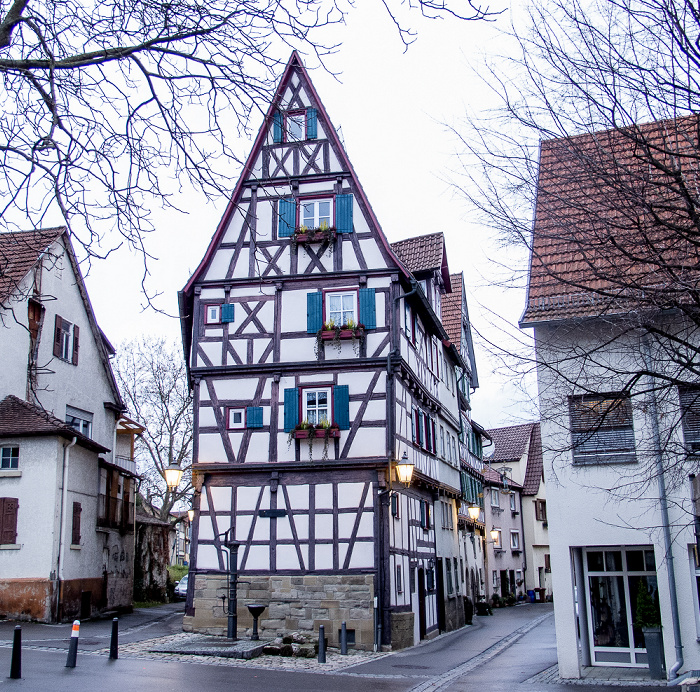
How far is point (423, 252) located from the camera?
29.6 m

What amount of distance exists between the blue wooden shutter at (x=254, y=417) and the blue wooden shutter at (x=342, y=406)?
207 cm

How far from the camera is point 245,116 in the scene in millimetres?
7496

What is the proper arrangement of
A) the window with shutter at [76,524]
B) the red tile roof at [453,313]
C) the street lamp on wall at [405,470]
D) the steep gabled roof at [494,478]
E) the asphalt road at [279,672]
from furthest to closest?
the steep gabled roof at [494,478], the red tile roof at [453,313], the window with shutter at [76,524], the street lamp on wall at [405,470], the asphalt road at [279,672]

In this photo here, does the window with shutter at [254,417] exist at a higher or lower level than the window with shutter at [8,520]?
higher

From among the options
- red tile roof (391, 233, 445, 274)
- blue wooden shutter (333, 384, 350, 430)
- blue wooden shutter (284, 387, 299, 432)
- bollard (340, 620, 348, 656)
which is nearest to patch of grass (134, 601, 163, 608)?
blue wooden shutter (284, 387, 299, 432)

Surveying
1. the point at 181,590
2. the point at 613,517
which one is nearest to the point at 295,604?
the point at 613,517

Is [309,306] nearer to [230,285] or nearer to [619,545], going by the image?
[230,285]

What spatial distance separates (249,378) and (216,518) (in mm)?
3789

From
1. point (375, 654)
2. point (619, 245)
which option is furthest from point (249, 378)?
point (619, 245)

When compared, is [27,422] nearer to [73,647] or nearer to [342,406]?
[342,406]

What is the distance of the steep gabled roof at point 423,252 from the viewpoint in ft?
94.5

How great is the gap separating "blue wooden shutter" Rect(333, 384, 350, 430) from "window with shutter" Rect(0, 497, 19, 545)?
961 centimetres

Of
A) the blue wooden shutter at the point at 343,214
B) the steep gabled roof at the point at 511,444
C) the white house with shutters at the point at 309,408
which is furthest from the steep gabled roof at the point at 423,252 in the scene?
the steep gabled roof at the point at 511,444

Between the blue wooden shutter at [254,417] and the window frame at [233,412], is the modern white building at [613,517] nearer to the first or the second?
the blue wooden shutter at [254,417]
